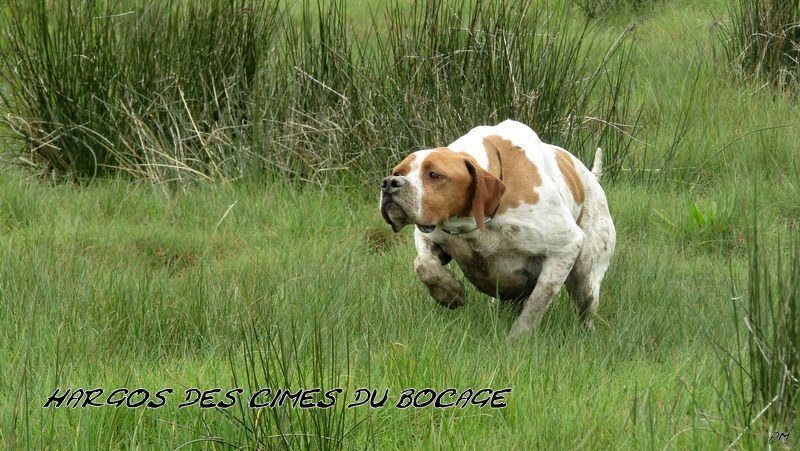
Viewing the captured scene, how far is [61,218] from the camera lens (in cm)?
711

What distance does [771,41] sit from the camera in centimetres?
945

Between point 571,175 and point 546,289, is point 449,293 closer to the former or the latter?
point 546,289

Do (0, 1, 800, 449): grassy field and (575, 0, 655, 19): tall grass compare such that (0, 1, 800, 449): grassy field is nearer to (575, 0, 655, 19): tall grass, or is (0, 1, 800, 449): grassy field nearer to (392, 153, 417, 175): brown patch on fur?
(392, 153, 417, 175): brown patch on fur

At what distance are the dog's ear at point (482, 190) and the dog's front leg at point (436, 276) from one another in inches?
13.5

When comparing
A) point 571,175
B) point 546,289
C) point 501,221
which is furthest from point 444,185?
point 571,175

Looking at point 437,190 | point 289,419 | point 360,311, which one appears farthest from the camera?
point 360,311

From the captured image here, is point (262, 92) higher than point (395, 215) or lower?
lower

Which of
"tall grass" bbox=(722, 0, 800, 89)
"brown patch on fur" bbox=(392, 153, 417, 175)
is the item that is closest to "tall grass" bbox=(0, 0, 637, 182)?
"tall grass" bbox=(722, 0, 800, 89)

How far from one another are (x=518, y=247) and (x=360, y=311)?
2.62ft

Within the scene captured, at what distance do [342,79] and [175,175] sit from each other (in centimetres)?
143

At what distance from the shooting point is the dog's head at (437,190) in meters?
4.53

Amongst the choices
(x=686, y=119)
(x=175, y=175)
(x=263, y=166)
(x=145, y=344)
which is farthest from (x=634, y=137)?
(x=145, y=344)

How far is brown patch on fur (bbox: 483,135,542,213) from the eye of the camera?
16.4 feet

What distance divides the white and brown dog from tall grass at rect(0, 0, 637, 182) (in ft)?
8.11
